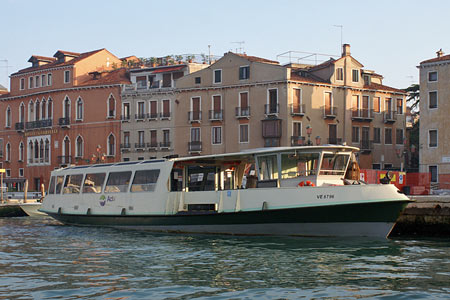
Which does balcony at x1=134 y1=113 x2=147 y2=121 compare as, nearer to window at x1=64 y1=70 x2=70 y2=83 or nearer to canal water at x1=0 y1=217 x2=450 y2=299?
window at x1=64 y1=70 x2=70 y2=83

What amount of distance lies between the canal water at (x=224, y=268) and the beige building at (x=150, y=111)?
3291 cm

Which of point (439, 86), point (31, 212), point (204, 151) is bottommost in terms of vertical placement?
point (31, 212)

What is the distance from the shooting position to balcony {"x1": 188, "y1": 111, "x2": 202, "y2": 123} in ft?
166

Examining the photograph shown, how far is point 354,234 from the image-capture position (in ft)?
60.1

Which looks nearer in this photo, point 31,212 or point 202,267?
point 202,267

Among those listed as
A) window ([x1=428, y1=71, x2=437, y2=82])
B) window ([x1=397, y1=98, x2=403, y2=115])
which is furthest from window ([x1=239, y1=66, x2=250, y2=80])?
window ([x1=397, y1=98, x2=403, y2=115])

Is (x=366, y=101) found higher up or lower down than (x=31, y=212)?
higher up

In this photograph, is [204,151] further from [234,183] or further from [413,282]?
[413,282]

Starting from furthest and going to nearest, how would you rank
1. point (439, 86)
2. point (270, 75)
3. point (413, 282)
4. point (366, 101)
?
point (366, 101) < point (270, 75) < point (439, 86) < point (413, 282)

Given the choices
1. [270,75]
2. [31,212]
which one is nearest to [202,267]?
[31,212]

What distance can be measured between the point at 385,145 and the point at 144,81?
19987mm

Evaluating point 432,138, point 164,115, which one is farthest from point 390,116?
point 164,115

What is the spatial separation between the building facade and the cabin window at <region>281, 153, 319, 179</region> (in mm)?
→ 35701

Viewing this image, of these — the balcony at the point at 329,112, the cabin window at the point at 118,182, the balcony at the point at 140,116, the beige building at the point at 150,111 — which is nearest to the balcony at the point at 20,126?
the beige building at the point at 150,111
